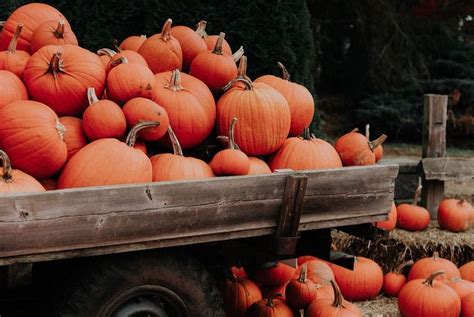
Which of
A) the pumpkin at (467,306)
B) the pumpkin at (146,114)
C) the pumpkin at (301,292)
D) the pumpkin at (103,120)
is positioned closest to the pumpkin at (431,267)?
the pumpkin at (467,306)

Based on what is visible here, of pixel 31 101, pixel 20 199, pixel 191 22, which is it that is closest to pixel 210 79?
pixel 31 101

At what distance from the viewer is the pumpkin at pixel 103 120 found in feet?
8.57

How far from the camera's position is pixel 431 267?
4.23 m

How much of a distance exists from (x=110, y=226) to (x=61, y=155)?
0.41 m

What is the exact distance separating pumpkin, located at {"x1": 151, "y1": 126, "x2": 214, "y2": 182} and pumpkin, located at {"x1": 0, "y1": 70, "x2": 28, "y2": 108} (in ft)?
1.85

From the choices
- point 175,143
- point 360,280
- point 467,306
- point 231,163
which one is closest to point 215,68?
point 175,143

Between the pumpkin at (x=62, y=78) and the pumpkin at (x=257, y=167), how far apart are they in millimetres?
697

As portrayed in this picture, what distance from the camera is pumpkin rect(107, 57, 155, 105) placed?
2.77 m

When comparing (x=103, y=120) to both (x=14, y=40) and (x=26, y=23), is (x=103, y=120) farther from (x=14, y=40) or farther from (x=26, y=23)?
(x=26, y=23)

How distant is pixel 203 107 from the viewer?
117 inches

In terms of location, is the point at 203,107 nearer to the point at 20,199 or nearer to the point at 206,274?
the point at 206,274

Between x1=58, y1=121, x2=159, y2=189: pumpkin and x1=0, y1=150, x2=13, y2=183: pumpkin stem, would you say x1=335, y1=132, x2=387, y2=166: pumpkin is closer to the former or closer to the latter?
x1=58, y1=121, x2=159, y2=189: pumpkin

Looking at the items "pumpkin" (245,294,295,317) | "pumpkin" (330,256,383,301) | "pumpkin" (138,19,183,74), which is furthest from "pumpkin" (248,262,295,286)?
"pumpkin" (138,19,183,74)

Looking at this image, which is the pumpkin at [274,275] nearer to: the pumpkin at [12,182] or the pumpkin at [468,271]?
the pumpkin at [468,271]
